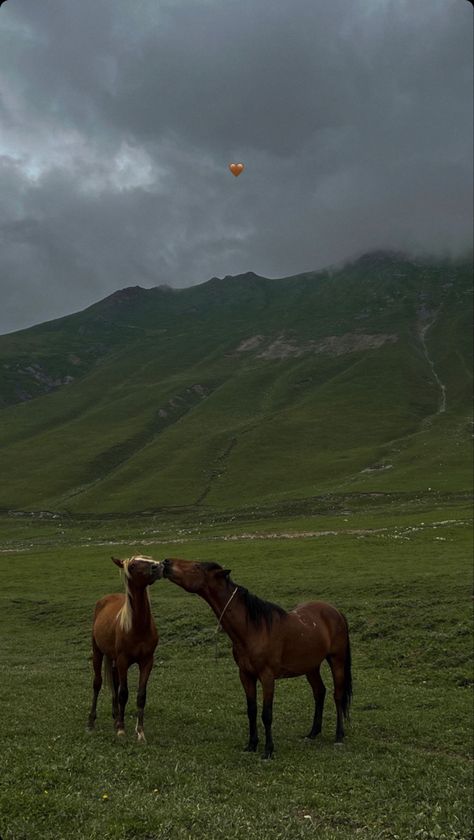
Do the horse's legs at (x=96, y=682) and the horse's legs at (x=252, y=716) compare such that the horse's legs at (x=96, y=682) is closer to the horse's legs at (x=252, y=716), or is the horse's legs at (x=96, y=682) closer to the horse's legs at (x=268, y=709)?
the horse's legs at (x=252, y=716)

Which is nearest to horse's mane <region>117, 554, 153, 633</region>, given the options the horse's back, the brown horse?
the brown horse

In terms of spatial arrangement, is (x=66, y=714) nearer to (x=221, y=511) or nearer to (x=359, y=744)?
(x=359, y=744)

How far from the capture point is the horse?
13086 mm

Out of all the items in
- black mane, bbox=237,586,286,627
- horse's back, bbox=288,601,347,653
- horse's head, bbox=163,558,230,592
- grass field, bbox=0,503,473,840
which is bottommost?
grass field, bbox=0,503,473,840

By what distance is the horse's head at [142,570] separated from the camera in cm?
1289

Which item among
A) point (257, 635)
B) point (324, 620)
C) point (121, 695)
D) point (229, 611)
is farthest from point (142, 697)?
point (324, 620)

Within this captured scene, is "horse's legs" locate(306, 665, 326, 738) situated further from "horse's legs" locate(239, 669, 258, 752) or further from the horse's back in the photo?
"horse's legs" locate(239, 669, 258, 752)

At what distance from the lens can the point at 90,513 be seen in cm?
11694

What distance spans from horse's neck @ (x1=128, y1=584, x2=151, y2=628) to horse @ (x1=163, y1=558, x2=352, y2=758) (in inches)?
50.3

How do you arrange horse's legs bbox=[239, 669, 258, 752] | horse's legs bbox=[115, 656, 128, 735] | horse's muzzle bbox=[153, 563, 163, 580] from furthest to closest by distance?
horse's legs bbox=[115, 656, 128, 735], horse's legs bbox=[239, 669, 258, 752], horse's muzzle bbox=[153, 563, 163, 580]

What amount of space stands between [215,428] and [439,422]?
233 ft

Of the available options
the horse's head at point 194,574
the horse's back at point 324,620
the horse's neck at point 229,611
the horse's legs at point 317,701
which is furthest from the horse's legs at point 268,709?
the horse's head at point 194,574

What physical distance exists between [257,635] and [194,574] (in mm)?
2179

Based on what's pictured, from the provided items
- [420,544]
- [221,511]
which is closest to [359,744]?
[420,544]
